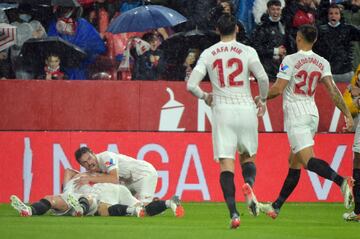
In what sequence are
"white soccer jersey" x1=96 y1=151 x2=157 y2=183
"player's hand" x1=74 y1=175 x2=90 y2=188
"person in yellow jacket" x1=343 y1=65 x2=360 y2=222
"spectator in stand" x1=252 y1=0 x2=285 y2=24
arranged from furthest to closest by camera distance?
1. "spectator in stand" x1=252 y1=0 x2=285 y2=24
2. "white soccer jersey" x1=96 y1=151 x2=157 y2=183
3. "player's hand" x1=74 y1=175 x2=90 y2=188
4. "person in yellow jacket" x1=343 y1=65 x2=360 y2=222

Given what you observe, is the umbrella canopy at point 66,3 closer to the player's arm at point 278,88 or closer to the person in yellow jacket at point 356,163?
the person in yellow jacket at point 356,163

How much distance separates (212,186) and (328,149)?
208 centimetres

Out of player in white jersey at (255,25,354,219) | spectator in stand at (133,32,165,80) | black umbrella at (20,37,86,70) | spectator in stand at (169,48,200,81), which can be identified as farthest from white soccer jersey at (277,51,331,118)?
black umbrella at (20,37,86,70)

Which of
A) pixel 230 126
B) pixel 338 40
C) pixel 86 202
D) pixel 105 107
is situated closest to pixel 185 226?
pixel 230 126

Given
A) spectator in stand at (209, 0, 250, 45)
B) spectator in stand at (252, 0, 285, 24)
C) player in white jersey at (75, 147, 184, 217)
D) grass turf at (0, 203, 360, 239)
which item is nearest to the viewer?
grass turf at (0, 203, 360, 239)

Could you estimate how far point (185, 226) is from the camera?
13.9 metres

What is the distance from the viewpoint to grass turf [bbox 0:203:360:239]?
12.4m

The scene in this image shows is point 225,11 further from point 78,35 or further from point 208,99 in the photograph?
point 208,99

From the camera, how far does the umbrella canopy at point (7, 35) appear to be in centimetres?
2019

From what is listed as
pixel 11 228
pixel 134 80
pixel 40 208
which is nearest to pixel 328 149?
pixel 134 80

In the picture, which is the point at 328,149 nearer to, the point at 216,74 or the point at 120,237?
the point at 216,74

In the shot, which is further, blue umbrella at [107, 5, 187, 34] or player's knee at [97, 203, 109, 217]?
blue umbrella at [107, 5, 187, 34]

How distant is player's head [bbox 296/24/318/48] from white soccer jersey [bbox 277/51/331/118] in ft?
0.51

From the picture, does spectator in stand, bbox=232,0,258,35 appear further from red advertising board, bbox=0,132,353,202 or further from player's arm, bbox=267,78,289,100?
player's arm, bbox=267,78,289,100
